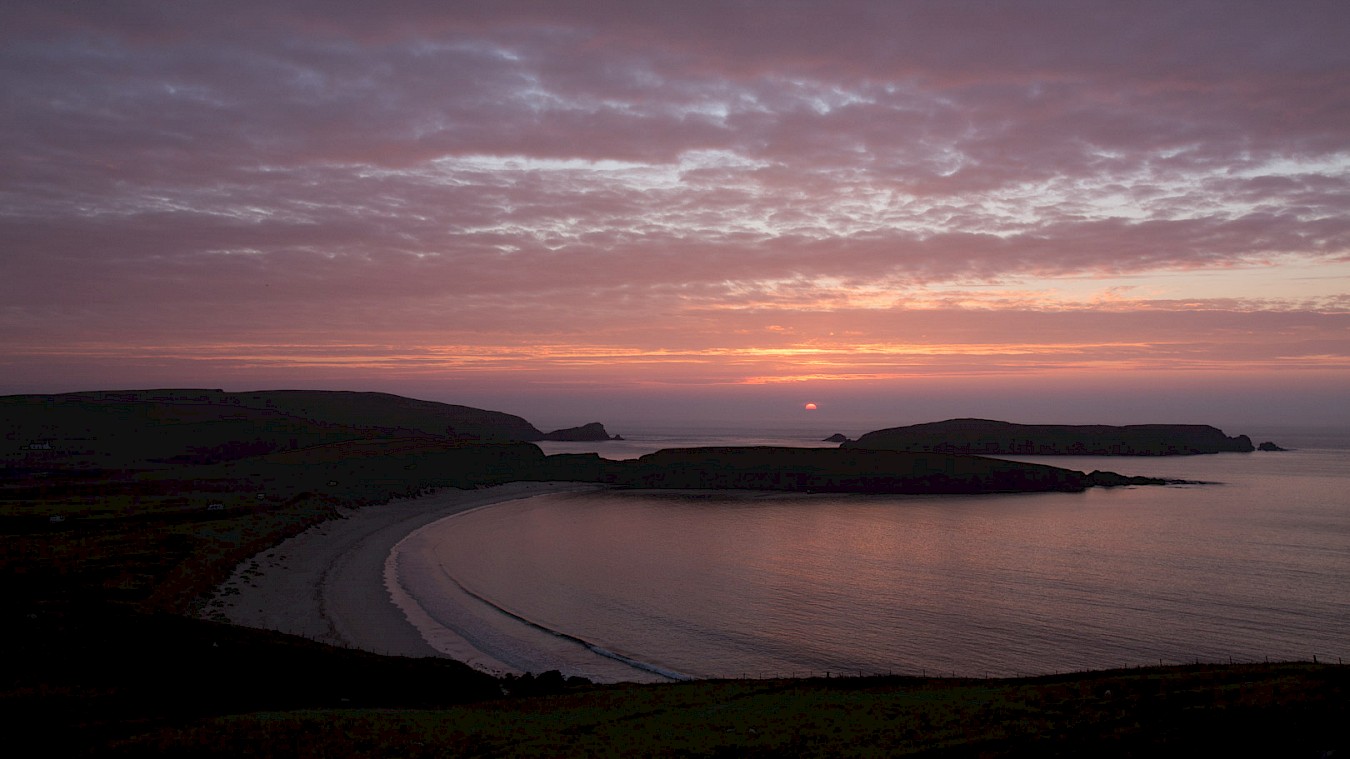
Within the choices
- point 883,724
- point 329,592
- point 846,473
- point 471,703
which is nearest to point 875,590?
point 471,703

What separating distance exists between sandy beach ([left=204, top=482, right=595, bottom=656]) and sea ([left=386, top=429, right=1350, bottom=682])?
2.04m

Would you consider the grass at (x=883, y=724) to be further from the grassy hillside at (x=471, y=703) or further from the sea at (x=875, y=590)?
the sea at (x=875, y=590)

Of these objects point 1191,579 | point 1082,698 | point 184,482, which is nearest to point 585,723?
point 1082,698

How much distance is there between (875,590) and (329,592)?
4162 cm

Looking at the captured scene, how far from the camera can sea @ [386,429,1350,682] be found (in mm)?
42906

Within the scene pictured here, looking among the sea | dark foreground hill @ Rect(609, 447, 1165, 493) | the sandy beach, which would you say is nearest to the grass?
Result: the sea

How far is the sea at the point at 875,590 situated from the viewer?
141ft

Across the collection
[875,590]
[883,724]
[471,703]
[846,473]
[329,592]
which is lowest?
[329,592]

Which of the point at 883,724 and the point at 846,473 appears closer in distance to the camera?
the point at 883,724

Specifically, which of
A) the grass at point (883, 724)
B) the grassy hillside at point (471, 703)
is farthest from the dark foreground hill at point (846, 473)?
the grass at point (883, 724)

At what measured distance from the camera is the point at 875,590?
60.0m

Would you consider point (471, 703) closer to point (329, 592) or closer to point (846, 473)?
point (329, 592)

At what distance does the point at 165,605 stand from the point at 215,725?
2734 cm

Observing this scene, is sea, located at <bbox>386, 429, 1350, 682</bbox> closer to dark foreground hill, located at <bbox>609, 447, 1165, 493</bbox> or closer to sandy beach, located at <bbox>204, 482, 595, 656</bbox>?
sandy beach, located at <bbox>204, 482, 595, 656</bbox>
